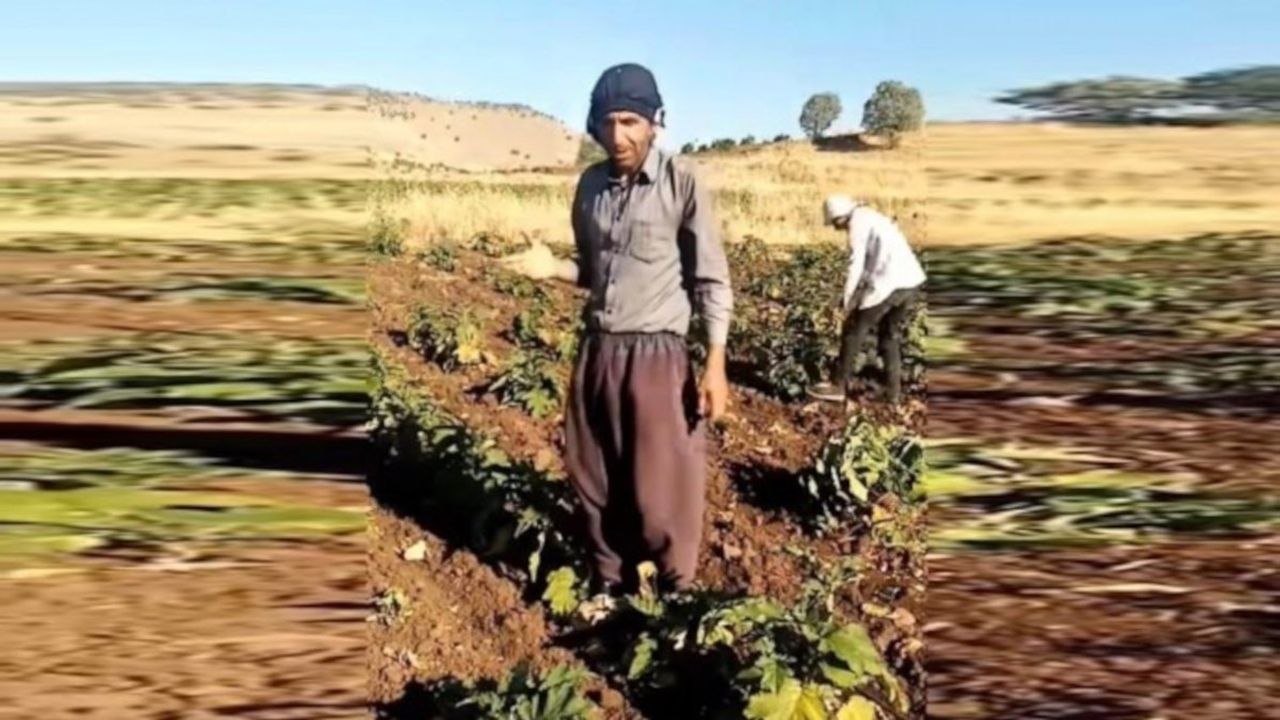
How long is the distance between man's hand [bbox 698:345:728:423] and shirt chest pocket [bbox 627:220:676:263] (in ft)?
0.78

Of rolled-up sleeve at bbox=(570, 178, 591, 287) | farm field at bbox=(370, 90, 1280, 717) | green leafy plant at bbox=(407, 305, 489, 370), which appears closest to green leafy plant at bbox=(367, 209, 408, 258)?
farm field at bbox=(370, 90, 1280, 717)

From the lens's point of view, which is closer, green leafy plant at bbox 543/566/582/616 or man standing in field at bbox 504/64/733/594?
man standing in field at bbox 504/64/733/594

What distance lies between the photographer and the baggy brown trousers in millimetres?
2996

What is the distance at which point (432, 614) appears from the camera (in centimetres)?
427

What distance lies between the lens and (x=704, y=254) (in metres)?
2.84

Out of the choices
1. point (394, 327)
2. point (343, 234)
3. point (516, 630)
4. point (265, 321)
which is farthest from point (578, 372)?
point (394, 327)

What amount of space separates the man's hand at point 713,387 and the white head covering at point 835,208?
11.9 ft

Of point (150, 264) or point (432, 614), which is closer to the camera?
point (150, 264)

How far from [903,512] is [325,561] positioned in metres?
3.88

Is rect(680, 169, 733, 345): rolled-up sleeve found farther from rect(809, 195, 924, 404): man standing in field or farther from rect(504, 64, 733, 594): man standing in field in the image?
rect(809, 195, 924, 404): man standing in field

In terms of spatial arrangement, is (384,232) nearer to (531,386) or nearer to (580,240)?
(580,240)

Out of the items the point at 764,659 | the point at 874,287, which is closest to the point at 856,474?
the point at 874,287

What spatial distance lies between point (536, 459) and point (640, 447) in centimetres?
289

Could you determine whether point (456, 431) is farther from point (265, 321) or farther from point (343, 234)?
point (265, 321)
